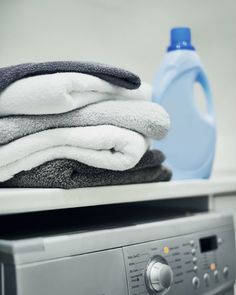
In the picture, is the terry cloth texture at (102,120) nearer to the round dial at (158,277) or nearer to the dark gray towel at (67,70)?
the dark gray towel at (67,70)

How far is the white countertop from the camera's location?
63 cm

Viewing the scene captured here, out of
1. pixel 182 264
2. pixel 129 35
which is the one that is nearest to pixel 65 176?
pixel 182 264

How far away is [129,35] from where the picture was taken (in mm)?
1452

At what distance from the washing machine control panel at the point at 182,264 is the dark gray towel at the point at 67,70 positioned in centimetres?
27

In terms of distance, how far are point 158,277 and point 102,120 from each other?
26cm

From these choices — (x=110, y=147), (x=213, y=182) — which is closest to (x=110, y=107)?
(x=110, y=147)

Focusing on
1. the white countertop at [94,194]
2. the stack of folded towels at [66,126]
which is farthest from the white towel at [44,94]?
the white countertop at [94,194]

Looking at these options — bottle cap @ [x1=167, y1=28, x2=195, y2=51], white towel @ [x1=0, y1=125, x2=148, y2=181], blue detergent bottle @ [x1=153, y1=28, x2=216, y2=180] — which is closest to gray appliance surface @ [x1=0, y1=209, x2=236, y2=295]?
white towel @ [x1=0, y1=125, x2=148, y2=181]

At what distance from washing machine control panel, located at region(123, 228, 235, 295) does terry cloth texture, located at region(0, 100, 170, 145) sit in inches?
7.7

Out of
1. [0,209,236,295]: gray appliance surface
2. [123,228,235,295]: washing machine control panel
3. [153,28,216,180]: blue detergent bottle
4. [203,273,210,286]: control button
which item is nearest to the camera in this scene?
[0,209,236,295]: gray appliance surface

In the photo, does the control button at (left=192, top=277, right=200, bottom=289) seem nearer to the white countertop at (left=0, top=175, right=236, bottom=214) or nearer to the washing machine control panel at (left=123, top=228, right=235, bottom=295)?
the washing machine control panel at (left=123, top=228, right=235, bottom=295)

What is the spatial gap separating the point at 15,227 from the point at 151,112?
298mm

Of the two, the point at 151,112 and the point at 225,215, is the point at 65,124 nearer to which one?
the point at 151,112

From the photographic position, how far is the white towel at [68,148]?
2.27 ft
